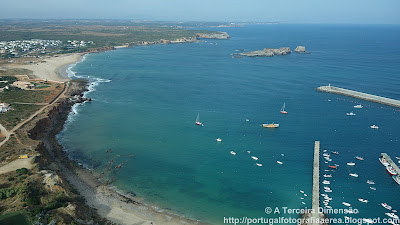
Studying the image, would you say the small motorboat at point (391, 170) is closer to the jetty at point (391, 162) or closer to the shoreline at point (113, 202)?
the jetty at point (391, 162)

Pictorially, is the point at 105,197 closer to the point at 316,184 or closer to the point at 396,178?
the point at 316,184

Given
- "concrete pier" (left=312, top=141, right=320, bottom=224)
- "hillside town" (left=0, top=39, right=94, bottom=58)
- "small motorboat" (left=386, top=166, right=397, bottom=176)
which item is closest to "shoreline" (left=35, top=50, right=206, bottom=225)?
"concrete pier" (left=312, top=141, right=320, bottom=224)

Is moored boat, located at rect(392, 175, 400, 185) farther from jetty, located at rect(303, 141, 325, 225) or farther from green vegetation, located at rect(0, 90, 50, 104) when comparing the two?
green vegetation, located at rect(0, 90, 50, 104)

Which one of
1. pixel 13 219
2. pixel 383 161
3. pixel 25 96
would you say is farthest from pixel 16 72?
pixel 383 161

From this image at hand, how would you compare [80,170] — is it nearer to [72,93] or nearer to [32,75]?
[72,93]

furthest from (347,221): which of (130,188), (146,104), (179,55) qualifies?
(179,55)
